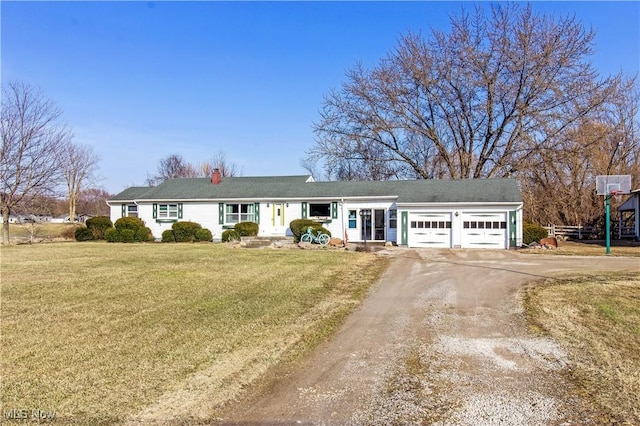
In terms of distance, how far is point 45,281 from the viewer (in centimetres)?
1033

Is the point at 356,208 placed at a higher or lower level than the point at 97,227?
higher

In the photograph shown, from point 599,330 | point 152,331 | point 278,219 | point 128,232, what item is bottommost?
point 599,330

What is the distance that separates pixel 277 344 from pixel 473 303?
4407mm

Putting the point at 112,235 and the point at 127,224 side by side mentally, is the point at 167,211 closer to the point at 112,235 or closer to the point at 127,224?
the point at 127,224

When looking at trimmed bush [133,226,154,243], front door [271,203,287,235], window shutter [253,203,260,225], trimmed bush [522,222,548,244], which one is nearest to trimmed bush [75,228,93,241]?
trimmed bush [133,226,154,243]

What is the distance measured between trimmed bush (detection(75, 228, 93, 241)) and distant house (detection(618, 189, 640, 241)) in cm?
3230

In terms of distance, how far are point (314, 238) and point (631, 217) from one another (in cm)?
2533

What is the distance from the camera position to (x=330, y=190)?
1020 inches

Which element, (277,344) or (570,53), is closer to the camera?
(277,344)

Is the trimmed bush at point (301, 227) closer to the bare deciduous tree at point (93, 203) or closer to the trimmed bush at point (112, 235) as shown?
the trimmed bush at point (112, 235)

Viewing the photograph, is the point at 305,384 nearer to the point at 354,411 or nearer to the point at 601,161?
the point at 354,411

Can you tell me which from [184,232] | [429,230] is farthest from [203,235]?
[429,230]

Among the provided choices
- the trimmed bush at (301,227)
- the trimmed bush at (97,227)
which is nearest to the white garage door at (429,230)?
the trimmed bush at (301,227)

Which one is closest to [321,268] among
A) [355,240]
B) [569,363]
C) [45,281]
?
[45,281]
